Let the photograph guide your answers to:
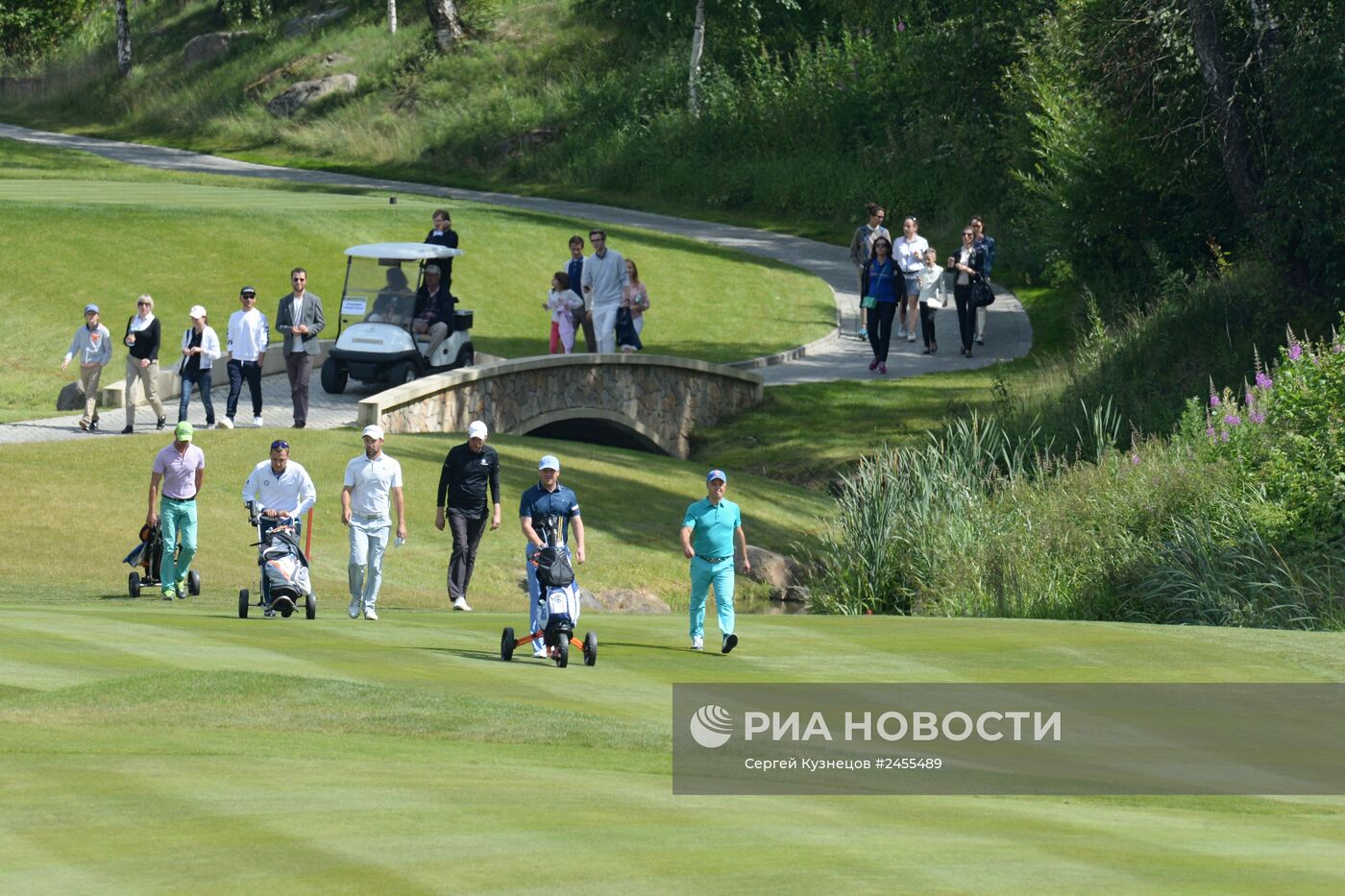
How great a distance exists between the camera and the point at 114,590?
18.8 meters

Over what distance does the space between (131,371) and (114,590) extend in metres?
7.40

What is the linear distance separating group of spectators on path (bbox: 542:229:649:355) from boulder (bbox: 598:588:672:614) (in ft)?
27.7

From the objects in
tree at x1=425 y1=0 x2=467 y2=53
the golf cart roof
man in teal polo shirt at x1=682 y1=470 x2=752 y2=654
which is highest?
tree at x1=425 y1=0 x2=467 y2=53

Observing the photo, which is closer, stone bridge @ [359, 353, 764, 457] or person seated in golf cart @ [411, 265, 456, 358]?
stone bridge @ [359, 353, 764, 457]

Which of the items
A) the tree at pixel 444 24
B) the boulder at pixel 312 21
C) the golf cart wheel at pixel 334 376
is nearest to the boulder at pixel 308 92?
the tree at pixel 444 24

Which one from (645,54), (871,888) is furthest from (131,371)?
(645,54)

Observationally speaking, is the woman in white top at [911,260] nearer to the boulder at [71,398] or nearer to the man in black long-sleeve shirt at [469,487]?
the boulder at [71,398]

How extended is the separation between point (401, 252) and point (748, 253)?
1646 cm

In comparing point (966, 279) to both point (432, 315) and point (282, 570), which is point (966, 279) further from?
Answer: point (282, 570)

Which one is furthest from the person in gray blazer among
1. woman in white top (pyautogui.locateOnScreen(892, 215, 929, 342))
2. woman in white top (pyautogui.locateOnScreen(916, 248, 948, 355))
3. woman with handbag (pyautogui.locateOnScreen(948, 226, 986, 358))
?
woman in white top (pyautogui.locateOnScreen(916, 248, 948, 355))

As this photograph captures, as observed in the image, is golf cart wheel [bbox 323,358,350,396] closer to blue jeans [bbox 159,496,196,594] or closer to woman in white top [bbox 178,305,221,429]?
woman in white top [bbox 178,305,221,429]

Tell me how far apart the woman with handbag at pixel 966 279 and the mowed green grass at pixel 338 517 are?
23.7ft

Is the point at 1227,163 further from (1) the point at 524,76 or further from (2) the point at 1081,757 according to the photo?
(1) the point at 524,76

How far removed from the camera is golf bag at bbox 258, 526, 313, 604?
15.9 meters
